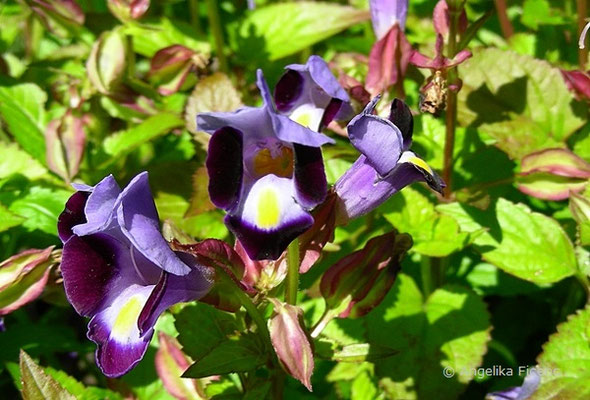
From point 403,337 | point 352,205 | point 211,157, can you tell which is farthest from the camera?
point 403,337

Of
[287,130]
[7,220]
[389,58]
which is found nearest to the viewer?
[287,130]

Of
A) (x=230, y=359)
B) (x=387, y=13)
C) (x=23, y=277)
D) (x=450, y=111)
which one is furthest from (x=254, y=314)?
(x=387, y=13)

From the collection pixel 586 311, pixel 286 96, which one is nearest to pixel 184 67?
pixel 286 96

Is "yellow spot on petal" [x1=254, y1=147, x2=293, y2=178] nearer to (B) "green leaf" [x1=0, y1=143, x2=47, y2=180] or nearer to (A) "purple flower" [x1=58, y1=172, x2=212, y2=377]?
(A) "purple flower" [x1=58, y1=172, x2=212, y2=377]

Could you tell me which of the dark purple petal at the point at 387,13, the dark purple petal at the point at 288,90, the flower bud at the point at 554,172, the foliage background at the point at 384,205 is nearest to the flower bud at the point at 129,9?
the foliage background at the point at 384,205

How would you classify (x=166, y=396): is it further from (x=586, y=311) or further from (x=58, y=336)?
(x=586, y=311)

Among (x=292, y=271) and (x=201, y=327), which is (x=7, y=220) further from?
(x=292, y=271)
